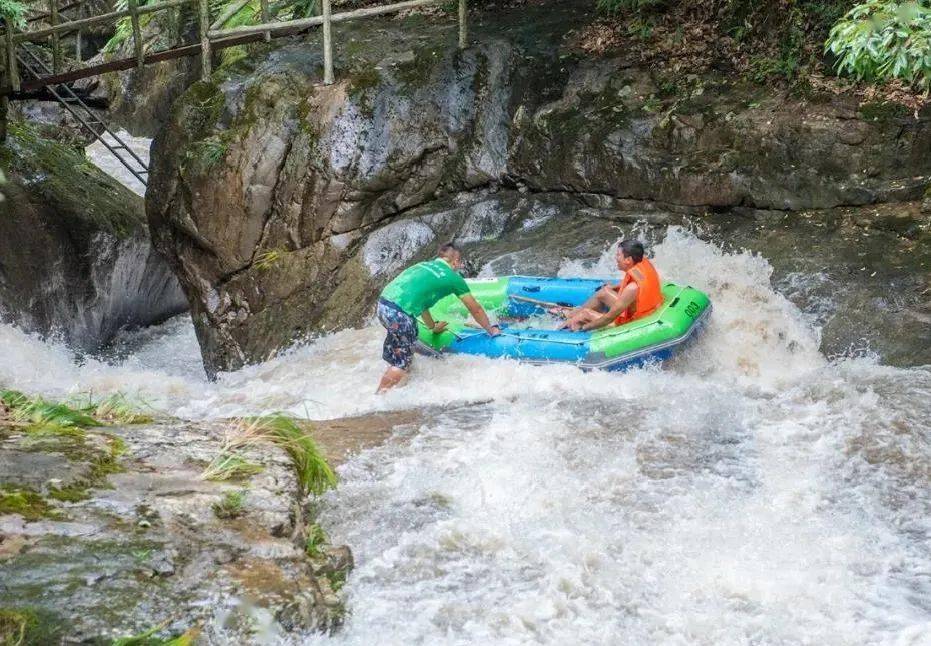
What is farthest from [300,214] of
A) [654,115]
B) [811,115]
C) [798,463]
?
[798,463]

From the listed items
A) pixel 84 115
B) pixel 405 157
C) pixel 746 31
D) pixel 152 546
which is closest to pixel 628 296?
pixel 405 157

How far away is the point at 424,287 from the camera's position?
877 cm

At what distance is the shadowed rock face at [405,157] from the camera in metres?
10.6

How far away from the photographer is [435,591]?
183 inches

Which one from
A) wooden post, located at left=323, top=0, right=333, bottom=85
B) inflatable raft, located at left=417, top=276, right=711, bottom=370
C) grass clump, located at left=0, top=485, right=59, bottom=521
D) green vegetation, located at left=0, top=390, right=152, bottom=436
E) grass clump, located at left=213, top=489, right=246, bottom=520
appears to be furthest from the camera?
wooden post, located at left=323, top=0, right=333, bottom=85

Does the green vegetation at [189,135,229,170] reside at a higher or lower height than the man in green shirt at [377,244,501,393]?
higher

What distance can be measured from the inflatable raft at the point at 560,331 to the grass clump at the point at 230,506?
15.1 feet

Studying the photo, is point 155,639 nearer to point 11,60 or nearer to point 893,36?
point 893,36

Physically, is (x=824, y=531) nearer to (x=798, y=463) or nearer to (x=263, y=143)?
(x=798, y=463)

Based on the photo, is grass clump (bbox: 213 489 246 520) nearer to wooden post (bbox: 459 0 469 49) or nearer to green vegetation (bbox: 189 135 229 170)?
green vegetation (bbox: 189 135 229 170)

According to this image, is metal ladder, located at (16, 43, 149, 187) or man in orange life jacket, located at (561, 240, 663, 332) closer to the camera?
man in orange life jacket, located at (561, 240, 663, 332)

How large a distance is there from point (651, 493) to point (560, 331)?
3.26m

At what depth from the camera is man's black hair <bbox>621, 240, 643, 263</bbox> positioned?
348 inches

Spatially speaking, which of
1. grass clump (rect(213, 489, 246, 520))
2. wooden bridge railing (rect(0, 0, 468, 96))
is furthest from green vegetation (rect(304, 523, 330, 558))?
wooden bridge railing (rect(0, 0, 468, 96))
